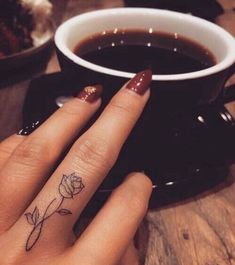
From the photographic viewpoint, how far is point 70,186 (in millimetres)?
497

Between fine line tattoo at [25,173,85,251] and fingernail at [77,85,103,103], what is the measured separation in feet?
0.45

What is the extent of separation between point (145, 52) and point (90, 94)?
0.23m

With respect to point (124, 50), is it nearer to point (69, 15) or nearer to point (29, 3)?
point (29, 3)

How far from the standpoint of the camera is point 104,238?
1.59 ft

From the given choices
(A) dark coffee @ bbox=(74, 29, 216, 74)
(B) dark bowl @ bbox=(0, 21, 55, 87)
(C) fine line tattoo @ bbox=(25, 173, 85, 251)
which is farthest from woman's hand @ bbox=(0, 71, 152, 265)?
(B) dark bowl @ bbox=(0, 21, 55, 87)

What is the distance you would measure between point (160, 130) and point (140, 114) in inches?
3.0

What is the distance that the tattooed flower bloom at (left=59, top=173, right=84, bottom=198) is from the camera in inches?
19.6

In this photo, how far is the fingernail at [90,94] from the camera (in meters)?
0.59

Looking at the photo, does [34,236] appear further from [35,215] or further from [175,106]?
[175,106]

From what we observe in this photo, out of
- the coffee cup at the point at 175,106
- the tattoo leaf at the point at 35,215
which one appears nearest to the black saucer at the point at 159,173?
the coffee cup at the point at 175,106

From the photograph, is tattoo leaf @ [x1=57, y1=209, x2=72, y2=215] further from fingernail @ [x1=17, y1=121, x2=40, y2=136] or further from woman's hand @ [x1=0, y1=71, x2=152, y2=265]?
fingernail @ [x1=17, y1=121, x2=40, y2=136]

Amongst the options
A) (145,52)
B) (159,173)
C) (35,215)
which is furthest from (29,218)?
(145,52)

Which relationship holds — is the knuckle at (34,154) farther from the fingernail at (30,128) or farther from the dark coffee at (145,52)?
the dark coffee at (145,52)

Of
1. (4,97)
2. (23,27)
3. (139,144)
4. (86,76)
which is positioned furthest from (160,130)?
(23,27)
